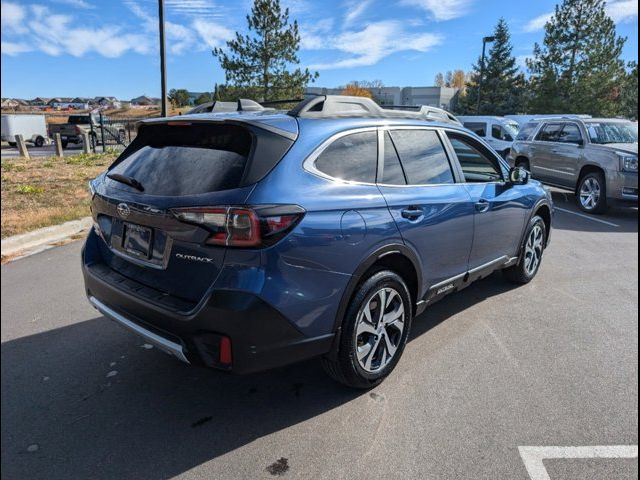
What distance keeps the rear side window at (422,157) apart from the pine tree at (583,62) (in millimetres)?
35735

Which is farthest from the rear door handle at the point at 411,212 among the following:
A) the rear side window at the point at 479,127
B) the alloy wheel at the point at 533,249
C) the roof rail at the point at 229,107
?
the rear side window at the point at 479,127

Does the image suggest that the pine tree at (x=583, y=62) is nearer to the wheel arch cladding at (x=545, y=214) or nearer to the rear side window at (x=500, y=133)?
the rear side window at (x=500, y=133)

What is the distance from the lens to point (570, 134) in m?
10.8

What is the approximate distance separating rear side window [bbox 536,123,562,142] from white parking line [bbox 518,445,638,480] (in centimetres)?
1015

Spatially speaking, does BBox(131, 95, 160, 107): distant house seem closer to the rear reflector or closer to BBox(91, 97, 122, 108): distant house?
BBox(91, 97, 122, 108): distant house

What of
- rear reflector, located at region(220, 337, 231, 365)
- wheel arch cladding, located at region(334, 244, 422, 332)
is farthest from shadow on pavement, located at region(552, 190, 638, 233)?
rear reflector, located at region(220, 337, 231, 365)

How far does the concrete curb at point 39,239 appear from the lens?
20.0 ft

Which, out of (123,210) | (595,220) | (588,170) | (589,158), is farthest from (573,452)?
(588,170)

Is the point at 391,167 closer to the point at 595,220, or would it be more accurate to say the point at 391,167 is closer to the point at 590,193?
the point at 595,220

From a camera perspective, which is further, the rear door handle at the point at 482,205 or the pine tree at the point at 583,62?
the pine tree at the point at 583,62

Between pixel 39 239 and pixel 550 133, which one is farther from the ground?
pixel 550 133

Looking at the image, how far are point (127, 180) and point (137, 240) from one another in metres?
0.42

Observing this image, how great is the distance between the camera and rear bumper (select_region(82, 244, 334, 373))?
7.79 feet

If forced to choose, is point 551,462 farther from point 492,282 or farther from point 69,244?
point 69,244
